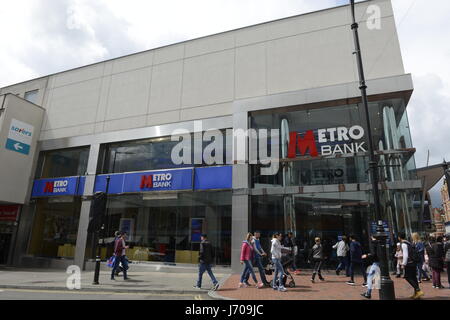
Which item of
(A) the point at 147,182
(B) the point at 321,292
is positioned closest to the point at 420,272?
(B) the point at 321,292

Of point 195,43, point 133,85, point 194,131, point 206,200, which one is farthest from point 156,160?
point 195,43

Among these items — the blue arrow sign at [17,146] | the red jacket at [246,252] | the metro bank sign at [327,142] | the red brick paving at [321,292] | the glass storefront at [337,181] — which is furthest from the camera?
the blue arrow sign at [17,146]

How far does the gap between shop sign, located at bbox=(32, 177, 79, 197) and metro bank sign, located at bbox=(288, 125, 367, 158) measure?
13.5 meters

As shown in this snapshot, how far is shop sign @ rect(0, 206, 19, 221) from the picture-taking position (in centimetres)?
2012

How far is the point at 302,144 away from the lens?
14656 millimetres

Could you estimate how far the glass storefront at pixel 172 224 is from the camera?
15141 mm

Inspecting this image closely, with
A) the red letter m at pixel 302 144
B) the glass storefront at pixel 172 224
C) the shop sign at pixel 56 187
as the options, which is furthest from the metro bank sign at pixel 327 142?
the shop sign at pixel 56 187

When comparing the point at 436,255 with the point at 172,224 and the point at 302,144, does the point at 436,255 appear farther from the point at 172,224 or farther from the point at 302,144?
the point at 172,224

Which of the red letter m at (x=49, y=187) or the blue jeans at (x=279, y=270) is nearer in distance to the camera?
the blue jeans at (x=279, y=270)

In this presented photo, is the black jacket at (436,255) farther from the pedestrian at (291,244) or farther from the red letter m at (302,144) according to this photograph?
the red letter m at (302,144)

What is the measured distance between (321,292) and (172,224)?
30.4 ft

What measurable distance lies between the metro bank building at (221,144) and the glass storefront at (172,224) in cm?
6

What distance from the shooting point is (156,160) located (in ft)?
57.0

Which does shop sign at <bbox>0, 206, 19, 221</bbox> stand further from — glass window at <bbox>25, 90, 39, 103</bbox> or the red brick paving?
the red brick paving
